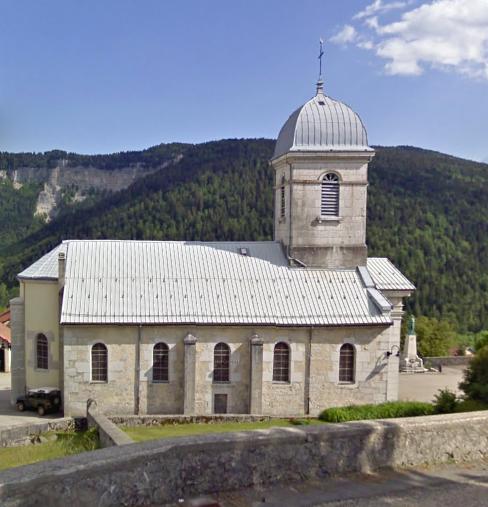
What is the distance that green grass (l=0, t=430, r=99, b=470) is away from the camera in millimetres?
16594

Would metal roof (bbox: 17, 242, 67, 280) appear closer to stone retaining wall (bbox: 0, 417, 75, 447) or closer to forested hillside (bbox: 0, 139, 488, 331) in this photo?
stone retaining wall (bbox: 0, 417, 75, 447)

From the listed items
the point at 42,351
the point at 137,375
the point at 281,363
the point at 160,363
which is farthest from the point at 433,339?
the point at 42,351

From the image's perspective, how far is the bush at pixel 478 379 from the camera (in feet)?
62.3

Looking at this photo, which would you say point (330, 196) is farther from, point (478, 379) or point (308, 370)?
point (478, 379)

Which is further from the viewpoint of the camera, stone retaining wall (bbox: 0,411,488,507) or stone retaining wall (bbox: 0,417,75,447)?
stone retaining wall (bbox: 0,417,75,447)

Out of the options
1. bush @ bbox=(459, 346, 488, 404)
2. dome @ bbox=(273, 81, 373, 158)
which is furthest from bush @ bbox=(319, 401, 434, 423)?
dome @ bbox=(273, 81, 373, 158)

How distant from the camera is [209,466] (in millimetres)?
7777

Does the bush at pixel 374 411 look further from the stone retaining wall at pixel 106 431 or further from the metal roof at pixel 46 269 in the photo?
the metal roof at pixel 46 269

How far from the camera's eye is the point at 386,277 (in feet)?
94.1

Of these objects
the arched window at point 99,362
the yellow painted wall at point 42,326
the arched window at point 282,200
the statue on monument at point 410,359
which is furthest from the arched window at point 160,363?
the statue on monument at point 410,359

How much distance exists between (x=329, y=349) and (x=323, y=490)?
1657 centimetres

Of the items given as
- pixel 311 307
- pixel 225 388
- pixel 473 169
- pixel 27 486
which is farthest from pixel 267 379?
pixel 473 169

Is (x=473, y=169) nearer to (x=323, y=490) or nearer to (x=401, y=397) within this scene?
(x=401, y=397)

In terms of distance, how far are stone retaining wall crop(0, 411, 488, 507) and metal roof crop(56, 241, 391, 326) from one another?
48.2ft
